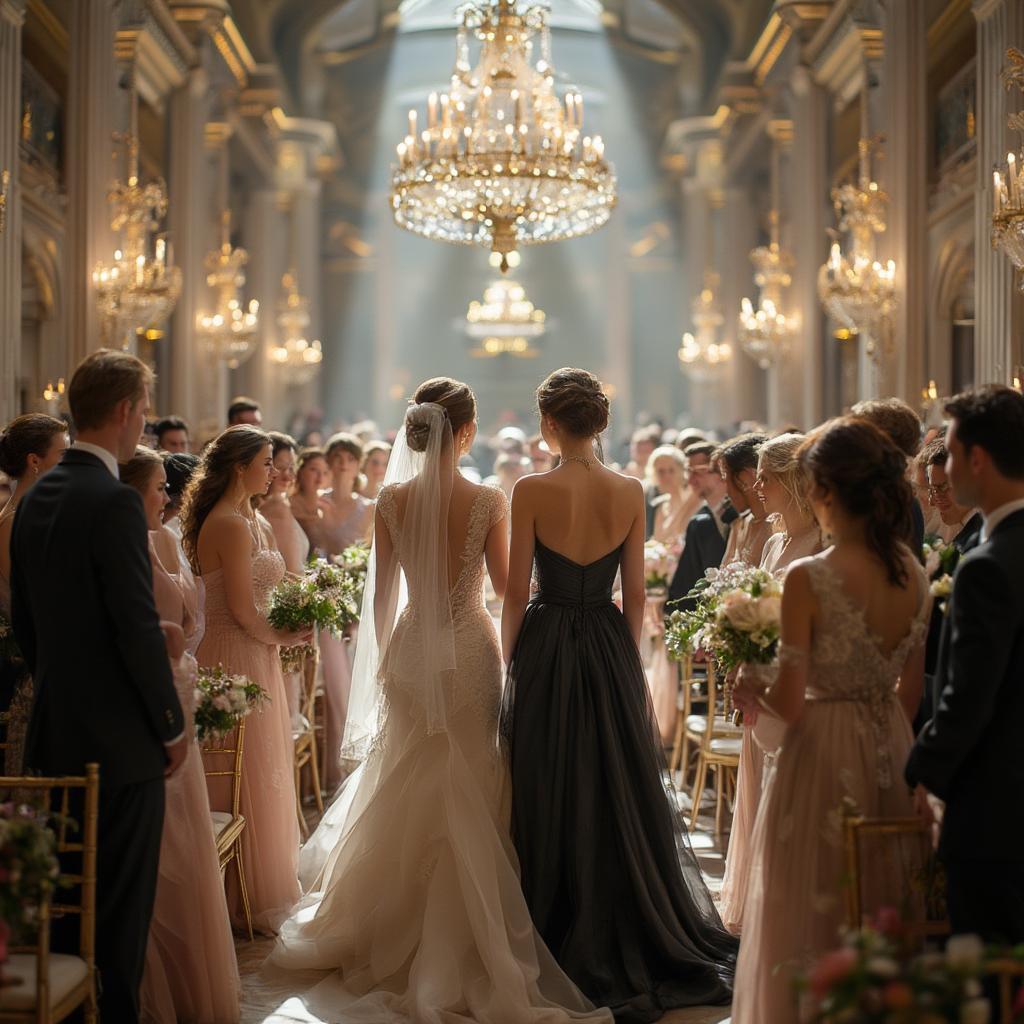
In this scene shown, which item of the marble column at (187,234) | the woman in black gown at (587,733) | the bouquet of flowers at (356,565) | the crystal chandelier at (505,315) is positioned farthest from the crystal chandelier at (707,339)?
the woman in black gown at (587,733)

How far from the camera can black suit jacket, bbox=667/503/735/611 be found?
301 inches

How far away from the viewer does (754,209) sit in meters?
23.6

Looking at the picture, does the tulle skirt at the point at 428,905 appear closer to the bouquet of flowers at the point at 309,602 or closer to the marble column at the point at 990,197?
the bouquet of flowers at the point at 309,602

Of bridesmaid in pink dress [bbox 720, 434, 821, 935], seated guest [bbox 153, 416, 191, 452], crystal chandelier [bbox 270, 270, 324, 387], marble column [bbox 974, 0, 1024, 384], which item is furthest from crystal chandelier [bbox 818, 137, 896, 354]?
crystal chandelier [bbox 270, 270, 324, 387]

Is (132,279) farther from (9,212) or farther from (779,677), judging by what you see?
(779,677)

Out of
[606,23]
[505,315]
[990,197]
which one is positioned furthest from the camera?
[606,23]

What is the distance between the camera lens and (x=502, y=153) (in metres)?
10.3

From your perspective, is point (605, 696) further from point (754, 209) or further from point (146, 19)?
point (754, 209)

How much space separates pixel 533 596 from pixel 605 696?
472 millimetres

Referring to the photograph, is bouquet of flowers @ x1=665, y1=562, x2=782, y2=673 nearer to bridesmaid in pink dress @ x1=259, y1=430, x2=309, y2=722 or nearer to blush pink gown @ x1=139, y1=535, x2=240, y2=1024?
blush pink gown @ x1=139, y1=535, x2=240, y2=1024

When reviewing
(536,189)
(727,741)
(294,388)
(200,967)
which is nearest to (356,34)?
(294,388)

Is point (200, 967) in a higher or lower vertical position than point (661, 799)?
lower

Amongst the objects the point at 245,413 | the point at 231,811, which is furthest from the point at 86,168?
the point at 231,811

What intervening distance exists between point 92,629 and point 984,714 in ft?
7.41
